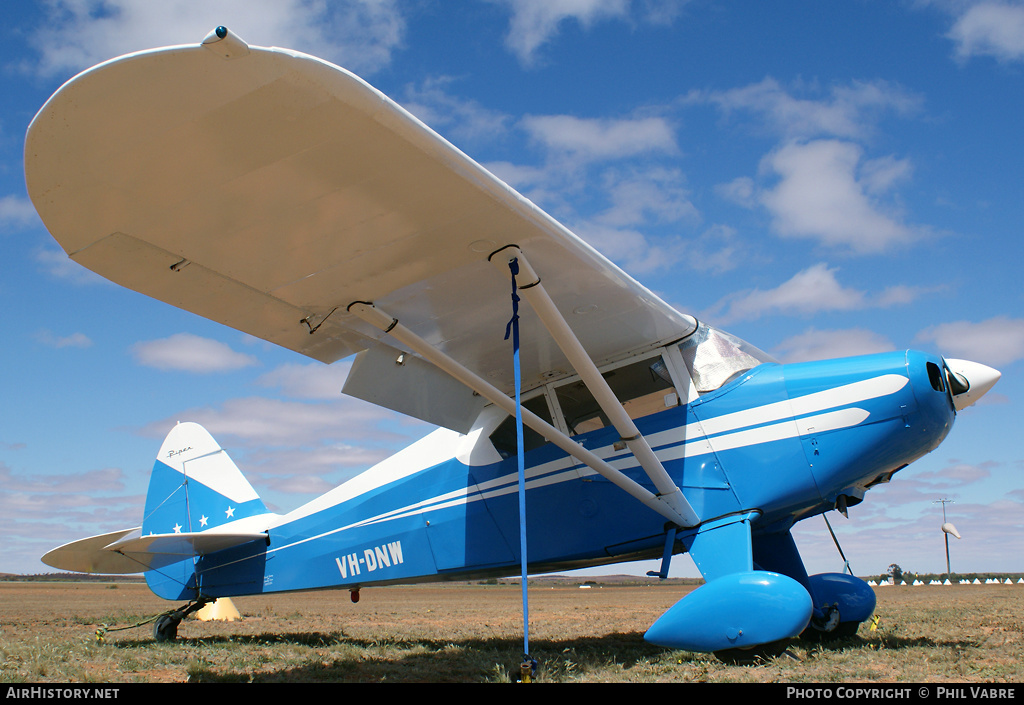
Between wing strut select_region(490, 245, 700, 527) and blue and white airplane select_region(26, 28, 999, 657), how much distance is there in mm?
19

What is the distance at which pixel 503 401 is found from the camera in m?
5.61

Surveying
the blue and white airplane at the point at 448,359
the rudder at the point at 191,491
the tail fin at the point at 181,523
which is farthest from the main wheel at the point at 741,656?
the rudder at the point at 191,491

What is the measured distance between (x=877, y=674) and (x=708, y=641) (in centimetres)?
119

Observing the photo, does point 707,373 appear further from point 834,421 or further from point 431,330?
point 431,330

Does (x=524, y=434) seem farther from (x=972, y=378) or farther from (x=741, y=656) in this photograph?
(x=972, y=378)

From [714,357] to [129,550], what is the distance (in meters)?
7.37

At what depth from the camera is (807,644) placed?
6688mm

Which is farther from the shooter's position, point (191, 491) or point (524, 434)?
point (191, 491)

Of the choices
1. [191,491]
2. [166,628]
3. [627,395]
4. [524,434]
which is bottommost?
[166,628]

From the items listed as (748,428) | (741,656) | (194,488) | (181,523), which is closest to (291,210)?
(748,428)

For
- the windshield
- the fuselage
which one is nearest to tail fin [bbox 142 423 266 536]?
the fuselage

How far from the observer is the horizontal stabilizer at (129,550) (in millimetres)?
8086

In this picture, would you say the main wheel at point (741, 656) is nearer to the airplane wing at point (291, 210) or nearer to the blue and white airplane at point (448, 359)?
the blue and white airplane at point (448, 359)

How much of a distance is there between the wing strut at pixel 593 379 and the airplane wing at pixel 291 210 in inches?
9.1
